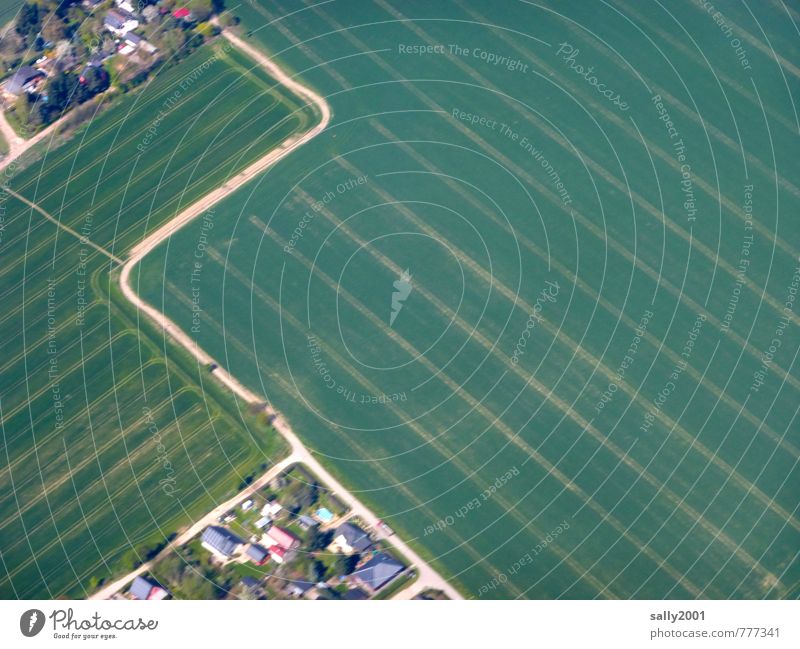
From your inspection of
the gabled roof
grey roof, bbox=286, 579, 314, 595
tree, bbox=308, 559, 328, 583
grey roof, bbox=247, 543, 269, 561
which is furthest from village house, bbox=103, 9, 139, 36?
grey roof, bbox=286, 579, 314, 595

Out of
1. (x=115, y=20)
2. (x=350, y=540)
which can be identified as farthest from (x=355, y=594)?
(x=115, y=20)

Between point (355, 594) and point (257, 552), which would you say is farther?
point (257, 552)

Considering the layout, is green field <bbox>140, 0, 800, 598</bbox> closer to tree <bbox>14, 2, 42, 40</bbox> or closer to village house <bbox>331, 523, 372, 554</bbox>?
village house <bbox>331, 523, 372, 554</bbox>

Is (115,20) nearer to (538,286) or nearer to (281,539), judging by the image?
(538,286)

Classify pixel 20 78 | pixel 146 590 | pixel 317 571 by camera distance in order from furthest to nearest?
pixel 20 78 < pixel 146 590 < pixel 317 571

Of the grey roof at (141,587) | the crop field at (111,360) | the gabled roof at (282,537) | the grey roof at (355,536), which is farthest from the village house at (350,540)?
the grey roof at (141,587)
